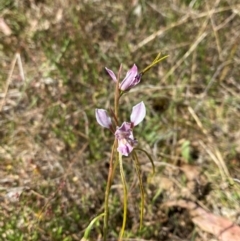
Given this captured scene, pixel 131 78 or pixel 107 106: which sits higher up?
pixel 131 78

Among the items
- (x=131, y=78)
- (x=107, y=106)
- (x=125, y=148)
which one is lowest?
(x=107, y=106)

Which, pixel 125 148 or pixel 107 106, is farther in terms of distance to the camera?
pixel 107 106

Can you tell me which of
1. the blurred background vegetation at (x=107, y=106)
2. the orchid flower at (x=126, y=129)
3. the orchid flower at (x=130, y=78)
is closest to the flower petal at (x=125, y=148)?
the orchid flower at (x=126, y=129)

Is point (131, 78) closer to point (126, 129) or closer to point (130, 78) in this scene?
point (130, 78)

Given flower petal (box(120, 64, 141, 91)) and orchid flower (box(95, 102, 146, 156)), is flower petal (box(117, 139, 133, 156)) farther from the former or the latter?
flower petal (box(120, 64, 141, 91))

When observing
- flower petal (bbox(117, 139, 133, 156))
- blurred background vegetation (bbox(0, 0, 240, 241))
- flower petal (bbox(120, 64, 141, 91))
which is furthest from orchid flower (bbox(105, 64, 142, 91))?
blurred background vegetation (bbox(0, 0, 240, 241))

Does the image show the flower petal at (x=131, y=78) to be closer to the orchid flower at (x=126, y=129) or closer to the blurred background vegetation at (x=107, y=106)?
the orchid flower at (x=126, y=129)

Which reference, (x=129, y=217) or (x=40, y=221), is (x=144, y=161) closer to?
(x=129, y=217)

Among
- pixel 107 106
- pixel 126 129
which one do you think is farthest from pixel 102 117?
pixel 107 106
